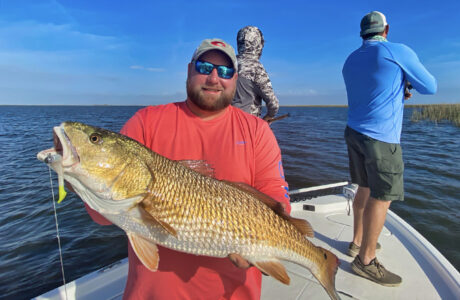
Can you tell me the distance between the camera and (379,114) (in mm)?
3207

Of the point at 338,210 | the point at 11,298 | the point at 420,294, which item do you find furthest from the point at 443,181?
the point at 11,298

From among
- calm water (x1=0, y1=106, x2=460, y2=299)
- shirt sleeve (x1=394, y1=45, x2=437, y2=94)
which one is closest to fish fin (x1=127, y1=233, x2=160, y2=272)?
shirt sleeve (x1=394, y1=45, x2=437, y2=94)

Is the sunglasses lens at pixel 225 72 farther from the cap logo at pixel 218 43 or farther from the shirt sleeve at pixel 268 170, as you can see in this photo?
the shirt sleeve at pixel 268 170

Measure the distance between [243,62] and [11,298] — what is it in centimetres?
640

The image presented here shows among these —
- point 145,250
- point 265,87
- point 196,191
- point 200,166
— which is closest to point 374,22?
point 265,87

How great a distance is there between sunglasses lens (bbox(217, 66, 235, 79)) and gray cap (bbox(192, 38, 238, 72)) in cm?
5

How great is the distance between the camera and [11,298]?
5004mm

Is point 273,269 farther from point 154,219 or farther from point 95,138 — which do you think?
point 95,138

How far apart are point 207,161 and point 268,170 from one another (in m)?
0.57

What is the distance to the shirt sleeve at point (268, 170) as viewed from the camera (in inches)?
89.1

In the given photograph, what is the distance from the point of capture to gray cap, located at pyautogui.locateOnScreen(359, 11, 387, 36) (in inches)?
132

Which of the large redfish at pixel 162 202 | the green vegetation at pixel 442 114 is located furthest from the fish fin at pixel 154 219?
the green vegetation at pixel 442 114

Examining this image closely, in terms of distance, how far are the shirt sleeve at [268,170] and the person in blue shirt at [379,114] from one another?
1.62 meters

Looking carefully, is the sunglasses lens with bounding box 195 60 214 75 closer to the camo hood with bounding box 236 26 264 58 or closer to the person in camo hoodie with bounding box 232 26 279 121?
the person in camo hoodie with bounding box 232 26 279 121
